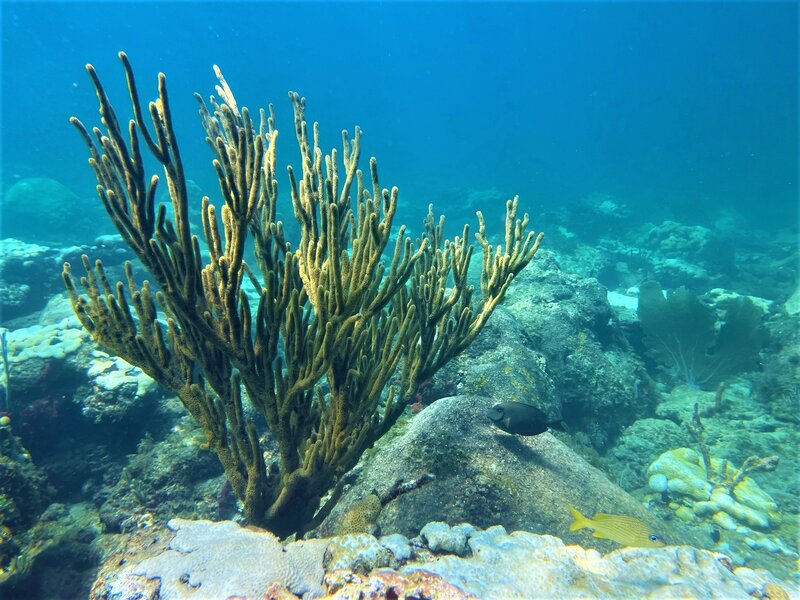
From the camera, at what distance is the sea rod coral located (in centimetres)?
187

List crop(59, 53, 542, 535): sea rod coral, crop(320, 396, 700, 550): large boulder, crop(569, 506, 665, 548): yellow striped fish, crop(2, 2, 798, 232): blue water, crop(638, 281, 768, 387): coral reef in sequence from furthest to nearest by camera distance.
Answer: crop(2, 2, 798, 232): blue water
crop(638, 281, 768, 387): coral reef
crop(320, 396, 700, 550): large boulder
crop(569, 506, 665, 548): yellow striped fish
crop(59, 53, 542, 535): sea rod coral

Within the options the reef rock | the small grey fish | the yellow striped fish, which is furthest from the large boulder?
the reef rock

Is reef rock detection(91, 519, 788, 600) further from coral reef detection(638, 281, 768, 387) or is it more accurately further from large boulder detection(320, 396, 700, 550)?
coral reef detection(638, 281, 768, 387)

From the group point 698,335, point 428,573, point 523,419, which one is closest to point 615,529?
point 523,419

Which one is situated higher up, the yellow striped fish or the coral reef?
the coral reef

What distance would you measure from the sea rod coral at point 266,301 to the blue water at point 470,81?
30.2 meters

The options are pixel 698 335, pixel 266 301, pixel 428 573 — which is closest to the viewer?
pixel 428 573

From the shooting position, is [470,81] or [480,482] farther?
[470,81]

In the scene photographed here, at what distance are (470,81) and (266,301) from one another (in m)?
130

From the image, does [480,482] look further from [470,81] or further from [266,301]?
[470,81]

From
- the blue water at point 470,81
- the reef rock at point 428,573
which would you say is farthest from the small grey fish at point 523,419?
the blue water at point 470,81

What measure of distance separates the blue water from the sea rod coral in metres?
30.2

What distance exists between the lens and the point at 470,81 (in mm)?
111250

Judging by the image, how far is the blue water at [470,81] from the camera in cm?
4662
